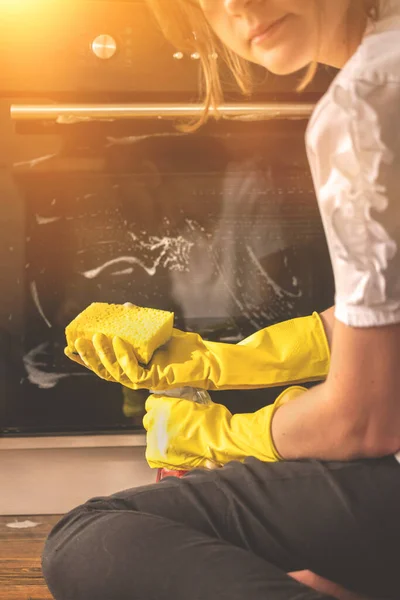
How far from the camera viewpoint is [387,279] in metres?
0.52

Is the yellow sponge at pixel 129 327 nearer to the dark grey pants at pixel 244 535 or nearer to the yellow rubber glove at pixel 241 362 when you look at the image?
the yellow rubber glove at pixel 241 362

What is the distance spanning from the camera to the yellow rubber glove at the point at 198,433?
0.74m

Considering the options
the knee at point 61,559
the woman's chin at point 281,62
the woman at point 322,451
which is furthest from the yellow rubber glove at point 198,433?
the woman's chin at point 281,62

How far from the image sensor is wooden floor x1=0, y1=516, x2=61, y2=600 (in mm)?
1028

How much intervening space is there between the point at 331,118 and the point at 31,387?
885 mm

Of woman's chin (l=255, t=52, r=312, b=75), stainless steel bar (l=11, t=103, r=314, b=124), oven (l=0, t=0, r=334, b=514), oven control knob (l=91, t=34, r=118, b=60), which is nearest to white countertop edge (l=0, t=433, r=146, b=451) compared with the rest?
oven (l=0, t=0, r=334, b=514)

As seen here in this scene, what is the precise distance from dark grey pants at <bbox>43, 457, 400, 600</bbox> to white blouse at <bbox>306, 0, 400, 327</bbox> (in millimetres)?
174

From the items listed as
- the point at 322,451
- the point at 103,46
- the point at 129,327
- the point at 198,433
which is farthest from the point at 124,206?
the point at 322,451

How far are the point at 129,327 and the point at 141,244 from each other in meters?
0.39

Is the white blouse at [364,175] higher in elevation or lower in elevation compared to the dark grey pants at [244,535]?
higher

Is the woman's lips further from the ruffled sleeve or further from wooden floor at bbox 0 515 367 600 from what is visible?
wooden floor at bbox 0 515 367 600

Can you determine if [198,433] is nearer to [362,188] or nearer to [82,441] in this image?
[362,188]

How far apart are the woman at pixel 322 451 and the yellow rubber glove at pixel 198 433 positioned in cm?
4

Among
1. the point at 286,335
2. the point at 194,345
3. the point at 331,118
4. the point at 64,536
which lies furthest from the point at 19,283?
the point at 331,118
